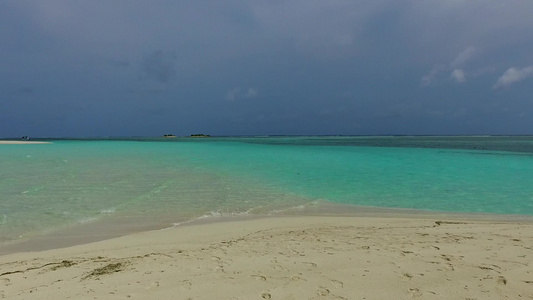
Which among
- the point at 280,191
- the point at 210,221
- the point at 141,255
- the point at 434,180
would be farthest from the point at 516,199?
the point at 141,255

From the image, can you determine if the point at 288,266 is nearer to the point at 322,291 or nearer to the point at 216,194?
the point at 322,291

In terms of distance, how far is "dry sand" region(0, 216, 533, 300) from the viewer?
12.5ft

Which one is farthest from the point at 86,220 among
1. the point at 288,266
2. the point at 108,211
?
the point at 288,266

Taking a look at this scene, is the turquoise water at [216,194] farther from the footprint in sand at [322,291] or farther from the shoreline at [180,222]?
the footprint in sand at [322,291]

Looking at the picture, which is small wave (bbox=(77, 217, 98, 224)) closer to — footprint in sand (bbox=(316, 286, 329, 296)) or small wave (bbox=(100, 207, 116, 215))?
small wave (bbox=(100, 207, 116, 215))

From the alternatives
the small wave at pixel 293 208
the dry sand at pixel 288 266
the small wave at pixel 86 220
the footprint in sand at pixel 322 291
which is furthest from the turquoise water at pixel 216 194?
the footprint in sand at pixel 322 291

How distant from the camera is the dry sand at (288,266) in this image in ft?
12.5

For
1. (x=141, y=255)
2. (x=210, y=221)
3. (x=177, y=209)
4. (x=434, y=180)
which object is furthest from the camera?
(x=434, y=180)

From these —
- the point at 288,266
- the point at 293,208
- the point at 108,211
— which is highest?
the point at 288,266

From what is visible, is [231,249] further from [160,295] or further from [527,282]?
[527,282]

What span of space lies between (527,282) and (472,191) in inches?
393

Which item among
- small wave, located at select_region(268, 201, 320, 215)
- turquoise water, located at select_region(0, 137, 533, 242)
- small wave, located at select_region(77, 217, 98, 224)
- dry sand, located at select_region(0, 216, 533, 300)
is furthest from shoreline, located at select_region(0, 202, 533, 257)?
dry sand, located at select_region(0, 216, 533, 300)

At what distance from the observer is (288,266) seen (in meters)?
4.59

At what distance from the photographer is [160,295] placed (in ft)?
12.2
